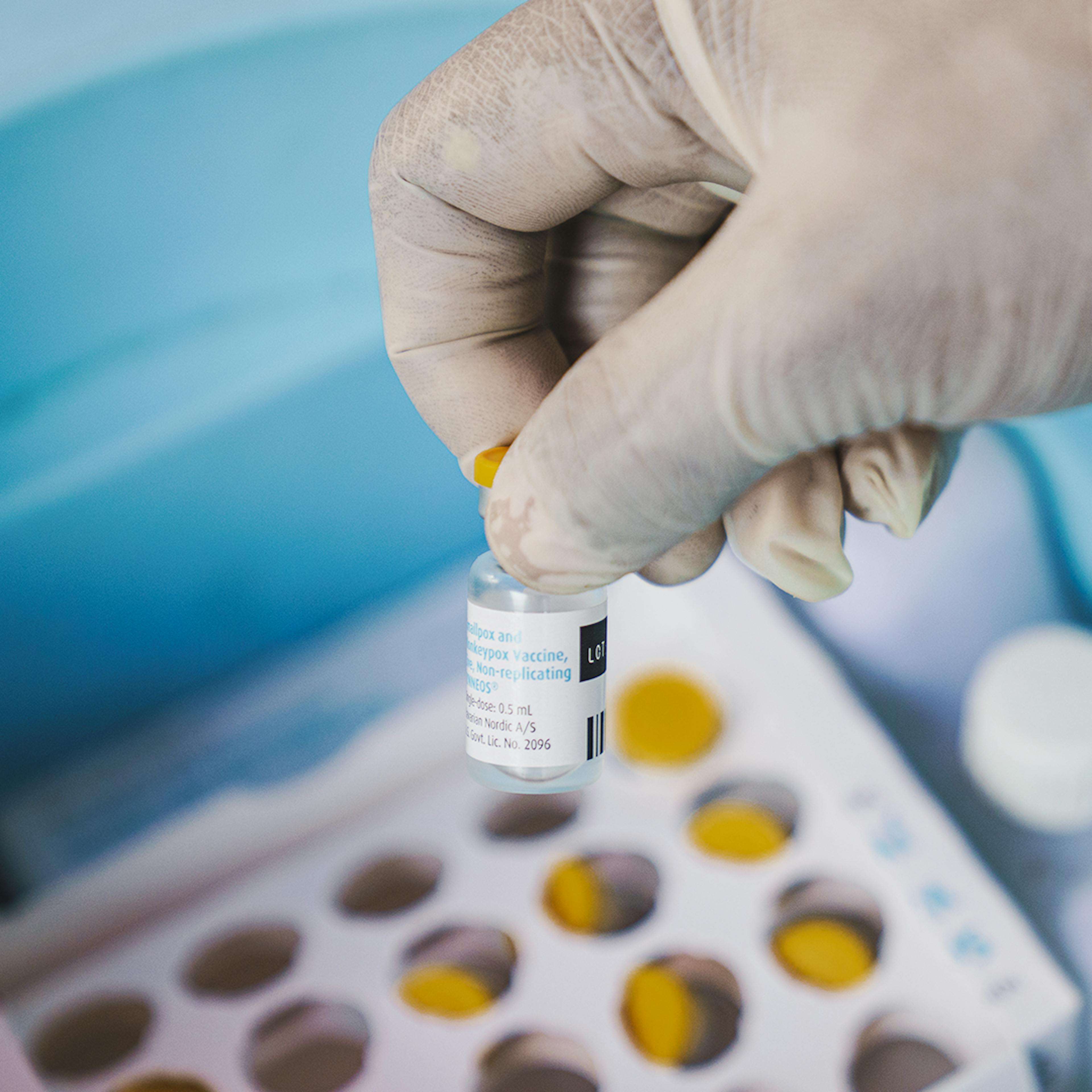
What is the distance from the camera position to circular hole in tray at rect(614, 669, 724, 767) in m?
1.01

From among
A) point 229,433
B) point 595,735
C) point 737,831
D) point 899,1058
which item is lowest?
point 899,1058

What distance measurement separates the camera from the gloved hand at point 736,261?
40cm

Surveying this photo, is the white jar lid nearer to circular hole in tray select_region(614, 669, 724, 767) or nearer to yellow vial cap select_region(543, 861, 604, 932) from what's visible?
circular hole in tray select_region(614, 669, 724, 767)

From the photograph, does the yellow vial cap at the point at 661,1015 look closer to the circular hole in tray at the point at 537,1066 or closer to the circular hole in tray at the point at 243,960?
the circular hole in tray at the point at 537,1066

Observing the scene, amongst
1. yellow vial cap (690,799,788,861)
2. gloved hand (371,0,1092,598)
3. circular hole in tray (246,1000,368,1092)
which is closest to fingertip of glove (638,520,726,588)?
gloved hand (371,0,1092,598)

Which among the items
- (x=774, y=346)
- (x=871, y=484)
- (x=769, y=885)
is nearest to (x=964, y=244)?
(x=774, y=346)

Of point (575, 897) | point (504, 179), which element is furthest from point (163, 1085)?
point (504, 179)

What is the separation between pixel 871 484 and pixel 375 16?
64cm

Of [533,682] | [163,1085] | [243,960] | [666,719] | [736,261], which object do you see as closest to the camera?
[736,261]

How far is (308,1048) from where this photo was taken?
852 millimetres

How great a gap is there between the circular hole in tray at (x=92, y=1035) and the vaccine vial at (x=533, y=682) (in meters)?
0.50

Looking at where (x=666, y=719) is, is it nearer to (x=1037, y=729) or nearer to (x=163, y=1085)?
(x=1037, y=729)

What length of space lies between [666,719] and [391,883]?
1.06 feet

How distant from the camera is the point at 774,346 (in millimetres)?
430
